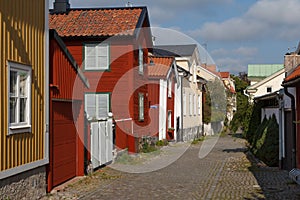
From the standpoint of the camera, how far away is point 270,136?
20.8 meters

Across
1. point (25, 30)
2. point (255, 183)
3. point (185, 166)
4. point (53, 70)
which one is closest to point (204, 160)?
point (185, 166)

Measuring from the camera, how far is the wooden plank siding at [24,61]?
9.88m

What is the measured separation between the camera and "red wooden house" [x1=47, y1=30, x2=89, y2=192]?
13.0 metres

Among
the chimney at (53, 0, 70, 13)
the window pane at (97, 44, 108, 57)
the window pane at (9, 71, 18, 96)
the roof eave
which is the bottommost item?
the window pane at (9, 71, 18, 96)

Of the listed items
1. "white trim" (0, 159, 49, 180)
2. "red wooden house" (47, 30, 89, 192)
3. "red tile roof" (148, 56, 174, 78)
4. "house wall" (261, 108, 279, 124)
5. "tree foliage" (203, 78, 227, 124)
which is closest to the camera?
"white trim" (0, 159, 49, 180)

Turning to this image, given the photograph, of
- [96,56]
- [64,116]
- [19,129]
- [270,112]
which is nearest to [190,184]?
[64,116]

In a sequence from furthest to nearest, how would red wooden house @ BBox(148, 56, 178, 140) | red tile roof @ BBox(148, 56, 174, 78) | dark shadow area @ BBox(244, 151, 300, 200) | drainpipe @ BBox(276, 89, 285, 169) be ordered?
red tile roof @ BBox(148, 56, 174, 78)
red wooden house @ BBox(148, 56, 178, 140)
drainpipe @ BBox(276, 89, 285, 169)
dark shadow area @ BBox(244, 151, 300, 200)

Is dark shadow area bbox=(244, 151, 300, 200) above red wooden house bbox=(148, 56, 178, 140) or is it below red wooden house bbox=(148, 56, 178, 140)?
below

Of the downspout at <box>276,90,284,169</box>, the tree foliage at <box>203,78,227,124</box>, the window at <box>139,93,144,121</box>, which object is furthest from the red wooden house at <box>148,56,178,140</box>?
the tree foliage at <box>203,78,227,124</box>

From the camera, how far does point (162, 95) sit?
1342 inches

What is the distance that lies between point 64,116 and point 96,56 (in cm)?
1040

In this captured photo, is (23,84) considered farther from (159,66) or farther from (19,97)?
(159,66)

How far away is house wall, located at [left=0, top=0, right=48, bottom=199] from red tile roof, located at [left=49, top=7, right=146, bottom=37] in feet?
37.9

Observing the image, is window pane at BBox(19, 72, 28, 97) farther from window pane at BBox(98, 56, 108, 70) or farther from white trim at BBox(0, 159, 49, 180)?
window pane at BBox(98, 56, 108, 70)
